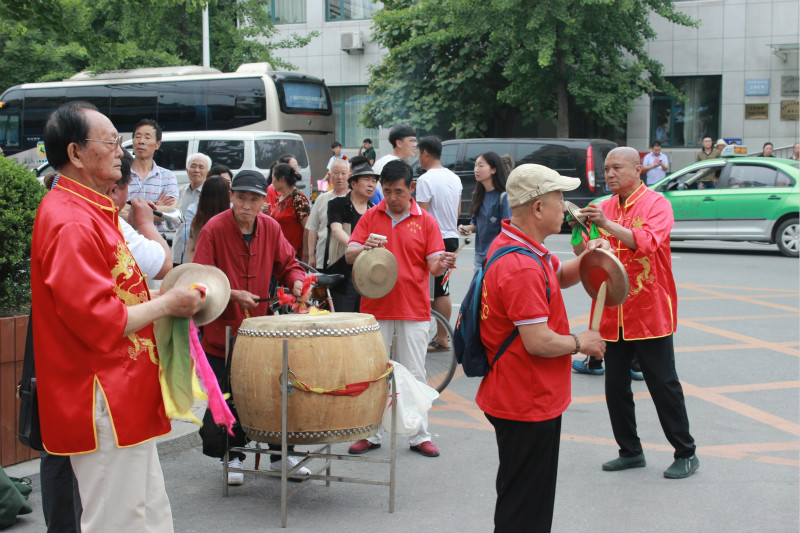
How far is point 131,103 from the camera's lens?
24.4m

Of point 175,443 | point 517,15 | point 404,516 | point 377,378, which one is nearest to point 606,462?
point 404,516

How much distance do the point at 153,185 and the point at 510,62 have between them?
59.4 ft

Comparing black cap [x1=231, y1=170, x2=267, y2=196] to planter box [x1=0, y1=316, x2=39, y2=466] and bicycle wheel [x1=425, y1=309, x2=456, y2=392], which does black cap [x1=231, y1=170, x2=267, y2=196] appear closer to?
planter box [x1=0, y1=316, x2=39, y2=466]

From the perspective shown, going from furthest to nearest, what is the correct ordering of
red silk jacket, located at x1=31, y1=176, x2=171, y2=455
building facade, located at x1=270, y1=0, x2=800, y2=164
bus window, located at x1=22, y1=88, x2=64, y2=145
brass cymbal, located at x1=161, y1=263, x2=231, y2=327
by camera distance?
bus window, located at x1=22, y1=88, x2=64, y2=145 → building facade, located at x1=270, y1=0, x2=800, y2=164 → brass cymbal, located at x1=161, y1=263, x2=231, y2=327 → red silk jacket, located at x1=31, y1=176, x2=171, y2=455

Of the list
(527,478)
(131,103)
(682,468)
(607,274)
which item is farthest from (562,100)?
(527,478)

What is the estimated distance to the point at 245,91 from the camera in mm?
23391

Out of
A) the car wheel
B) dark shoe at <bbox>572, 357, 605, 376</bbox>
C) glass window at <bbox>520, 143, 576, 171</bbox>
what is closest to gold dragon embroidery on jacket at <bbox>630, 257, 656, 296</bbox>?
dark shoe at <bbox>572, 357, 605, 376</bbox>

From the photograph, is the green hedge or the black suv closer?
the green hedge

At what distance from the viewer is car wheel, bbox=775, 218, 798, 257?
15172mm

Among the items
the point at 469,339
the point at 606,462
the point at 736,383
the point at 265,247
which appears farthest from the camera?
the point at 736,383

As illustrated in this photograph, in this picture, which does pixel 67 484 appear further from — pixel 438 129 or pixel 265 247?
pixel 438 129

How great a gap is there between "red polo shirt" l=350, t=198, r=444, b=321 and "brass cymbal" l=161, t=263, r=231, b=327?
250cm

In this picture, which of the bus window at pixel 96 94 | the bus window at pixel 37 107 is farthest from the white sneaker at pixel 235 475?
the bus window at pixel 37 107

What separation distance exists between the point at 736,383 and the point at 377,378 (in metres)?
4.29
